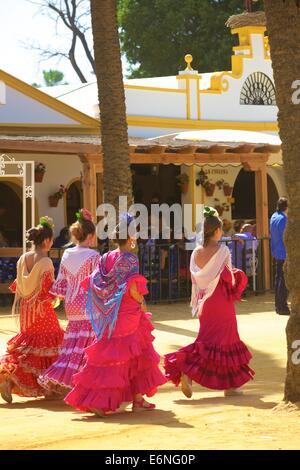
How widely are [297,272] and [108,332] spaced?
1.56 m

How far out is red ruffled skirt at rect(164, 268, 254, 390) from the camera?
10.0 meters

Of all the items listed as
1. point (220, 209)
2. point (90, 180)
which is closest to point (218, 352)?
point (90, 180)

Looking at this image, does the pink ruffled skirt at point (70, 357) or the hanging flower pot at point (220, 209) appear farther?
the hanging flower pot at point (220, 209)

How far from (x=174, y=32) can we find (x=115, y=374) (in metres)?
34.7

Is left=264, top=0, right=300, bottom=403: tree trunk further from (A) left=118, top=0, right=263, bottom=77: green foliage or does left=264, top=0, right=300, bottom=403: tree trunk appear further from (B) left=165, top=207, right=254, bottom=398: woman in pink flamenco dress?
(A) left=118, top=0, right=263, bottom=77: green foliage

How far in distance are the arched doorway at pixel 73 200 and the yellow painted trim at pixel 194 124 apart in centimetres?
215

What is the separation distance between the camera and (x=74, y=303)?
9766mm

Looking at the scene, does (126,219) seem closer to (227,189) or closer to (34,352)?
(34,352)

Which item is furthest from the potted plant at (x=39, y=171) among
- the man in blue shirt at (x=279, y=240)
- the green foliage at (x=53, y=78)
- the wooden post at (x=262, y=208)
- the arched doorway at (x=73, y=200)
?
the green foliage at (x=53, y=78)

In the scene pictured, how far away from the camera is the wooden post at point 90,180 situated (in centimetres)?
1930

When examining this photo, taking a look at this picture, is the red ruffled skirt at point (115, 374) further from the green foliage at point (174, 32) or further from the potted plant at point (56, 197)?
the green foliage at point (174, 32)

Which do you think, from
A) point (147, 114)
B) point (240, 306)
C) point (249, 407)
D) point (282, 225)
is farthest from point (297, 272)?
point (147, 114)

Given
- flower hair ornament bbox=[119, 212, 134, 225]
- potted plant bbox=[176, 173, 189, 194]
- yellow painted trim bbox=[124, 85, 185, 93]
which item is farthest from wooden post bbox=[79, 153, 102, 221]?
flower hair ornament bbox=[119, 212, 134, 225]

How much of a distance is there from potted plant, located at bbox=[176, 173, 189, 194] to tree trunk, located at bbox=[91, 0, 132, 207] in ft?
34.2
